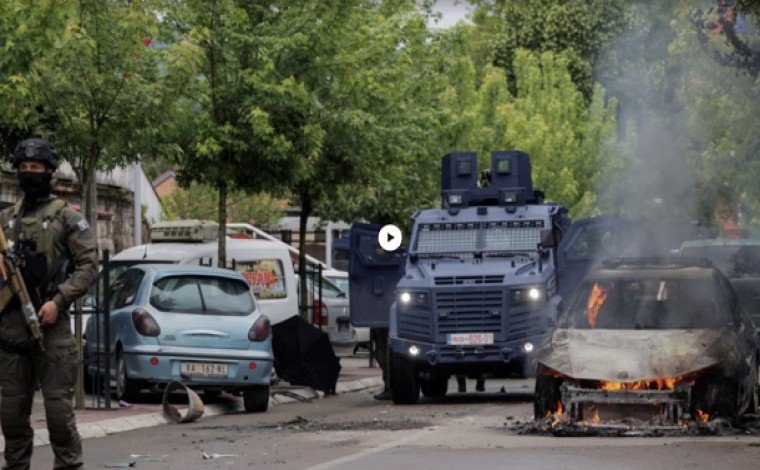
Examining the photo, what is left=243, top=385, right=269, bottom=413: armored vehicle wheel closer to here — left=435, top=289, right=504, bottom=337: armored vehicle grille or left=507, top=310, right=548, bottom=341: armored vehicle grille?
left=435, top=289, right=504, bottom=337: armored vehicle grille

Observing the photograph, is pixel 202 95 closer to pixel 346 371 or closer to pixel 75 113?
pixel 75 113

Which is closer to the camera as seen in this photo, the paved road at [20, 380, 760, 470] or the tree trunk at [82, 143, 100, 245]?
the paved road at [20, 380, 760, 470]

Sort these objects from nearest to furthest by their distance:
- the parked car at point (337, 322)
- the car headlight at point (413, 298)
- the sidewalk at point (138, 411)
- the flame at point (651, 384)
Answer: the flame at point (651, 384) < the sidewalk at point (138, 411) < the car headlight at point (413, 298) < the parked car at point (337, 322)

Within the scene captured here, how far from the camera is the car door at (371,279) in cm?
2314

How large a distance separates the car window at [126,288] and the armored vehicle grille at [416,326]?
316cm

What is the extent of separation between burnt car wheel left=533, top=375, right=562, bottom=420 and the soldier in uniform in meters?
5.71

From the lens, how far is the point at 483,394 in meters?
24.4

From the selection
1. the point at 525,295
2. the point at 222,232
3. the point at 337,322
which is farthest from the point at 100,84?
the point at 337,322

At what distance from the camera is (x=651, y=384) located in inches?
582

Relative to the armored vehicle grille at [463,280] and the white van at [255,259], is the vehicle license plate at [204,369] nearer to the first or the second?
the armored vehicle grille at [463,280]

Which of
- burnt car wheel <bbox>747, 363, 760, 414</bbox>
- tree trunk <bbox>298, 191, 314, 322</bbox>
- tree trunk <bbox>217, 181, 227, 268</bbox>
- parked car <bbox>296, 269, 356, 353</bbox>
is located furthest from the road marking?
parked car <bbox>296, 269, 356, 353</bbox>

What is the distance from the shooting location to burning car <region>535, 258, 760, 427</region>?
14.8 m

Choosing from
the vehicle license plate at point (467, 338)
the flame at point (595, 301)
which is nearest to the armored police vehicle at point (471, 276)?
the vehicle license plate at point (467, 338)

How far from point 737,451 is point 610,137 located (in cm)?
4776
